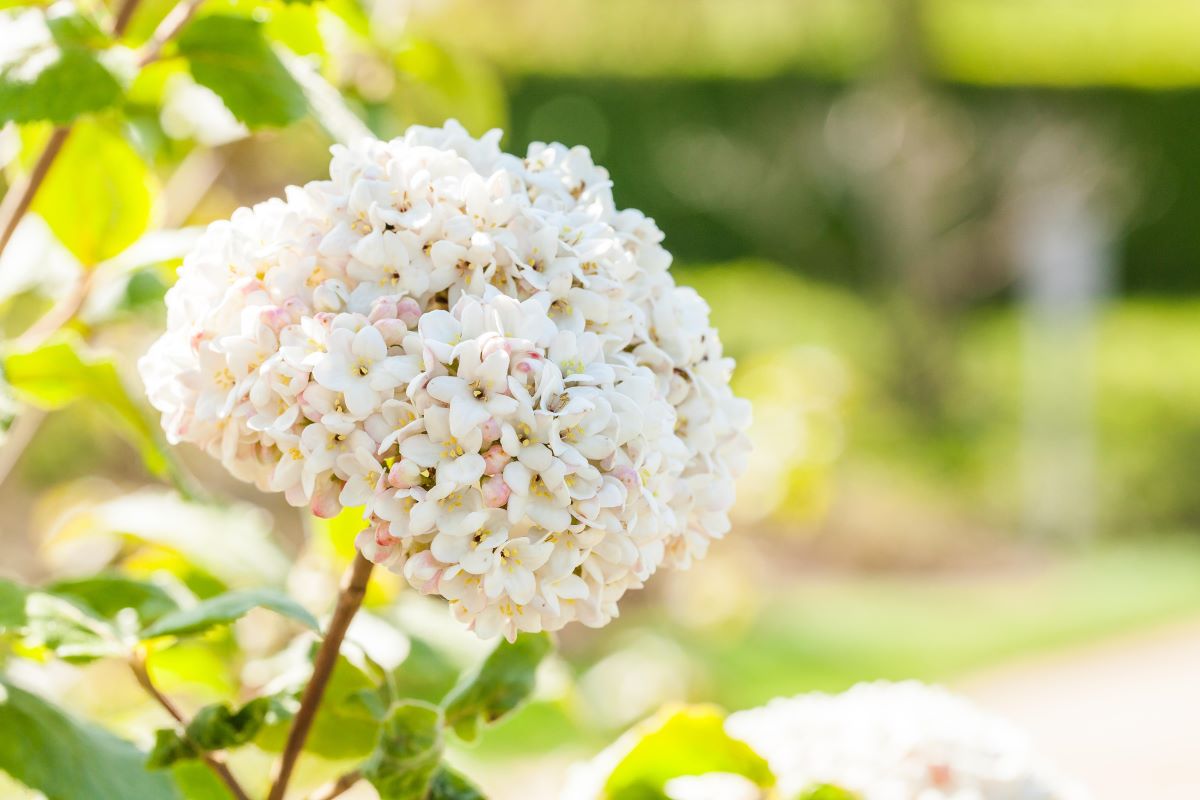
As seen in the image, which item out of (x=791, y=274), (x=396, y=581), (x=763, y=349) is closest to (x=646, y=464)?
(x=396, y=581)

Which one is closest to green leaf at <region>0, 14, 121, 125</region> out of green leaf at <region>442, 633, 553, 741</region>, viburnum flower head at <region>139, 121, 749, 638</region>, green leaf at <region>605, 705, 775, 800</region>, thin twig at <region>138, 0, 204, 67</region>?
thin twig at <region>138, 0, 204, 67</region>

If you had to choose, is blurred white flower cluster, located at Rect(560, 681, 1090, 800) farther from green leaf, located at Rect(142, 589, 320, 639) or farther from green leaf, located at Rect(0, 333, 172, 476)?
green leaf, located at Rect(0, 333, 172, 476)

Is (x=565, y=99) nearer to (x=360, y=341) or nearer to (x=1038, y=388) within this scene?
(x=1038, y=388)

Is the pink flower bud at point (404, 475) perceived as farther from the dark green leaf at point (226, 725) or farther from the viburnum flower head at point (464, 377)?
the dark green leaf at point (226, 725)

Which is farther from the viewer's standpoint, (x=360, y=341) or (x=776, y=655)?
(x=776, y=655)

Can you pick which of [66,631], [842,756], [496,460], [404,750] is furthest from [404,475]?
[842,756]

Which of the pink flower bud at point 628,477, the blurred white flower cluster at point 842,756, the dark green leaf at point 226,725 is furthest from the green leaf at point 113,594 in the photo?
the pink flower bud at point 628,477
